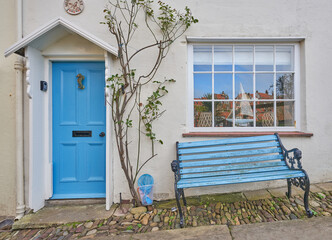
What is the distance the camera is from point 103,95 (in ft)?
10.2

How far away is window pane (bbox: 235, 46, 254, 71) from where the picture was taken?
3229 millimetres

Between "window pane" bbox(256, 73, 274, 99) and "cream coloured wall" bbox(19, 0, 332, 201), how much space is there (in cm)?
53

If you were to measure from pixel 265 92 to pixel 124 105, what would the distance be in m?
2.48

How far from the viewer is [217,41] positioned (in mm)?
3145

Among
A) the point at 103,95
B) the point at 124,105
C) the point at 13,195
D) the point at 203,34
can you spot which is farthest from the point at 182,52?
the point at 13,195

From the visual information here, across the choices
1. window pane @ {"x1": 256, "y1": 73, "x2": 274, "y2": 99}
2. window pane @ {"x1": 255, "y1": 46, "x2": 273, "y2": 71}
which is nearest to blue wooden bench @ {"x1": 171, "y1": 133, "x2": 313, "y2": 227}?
window pane @ {"x1": 256, "y1": 73, "x2": 274, "y2": 99}

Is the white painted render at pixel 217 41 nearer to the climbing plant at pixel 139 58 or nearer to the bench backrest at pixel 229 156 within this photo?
the climbing plant at pixel 139 58

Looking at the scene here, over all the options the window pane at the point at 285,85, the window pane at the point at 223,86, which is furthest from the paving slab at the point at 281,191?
the window pane at the point at 223,86

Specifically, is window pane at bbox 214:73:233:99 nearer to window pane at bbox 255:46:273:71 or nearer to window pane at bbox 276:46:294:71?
window pane at bbox 255:46:273:71

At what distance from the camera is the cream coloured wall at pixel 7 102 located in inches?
117

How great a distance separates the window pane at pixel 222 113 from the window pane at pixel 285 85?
35.6 inches

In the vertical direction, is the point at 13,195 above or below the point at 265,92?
below

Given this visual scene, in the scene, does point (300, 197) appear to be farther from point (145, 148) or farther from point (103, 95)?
point (103, 95)

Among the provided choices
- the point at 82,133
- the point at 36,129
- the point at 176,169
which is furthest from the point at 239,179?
the point at 36,129
